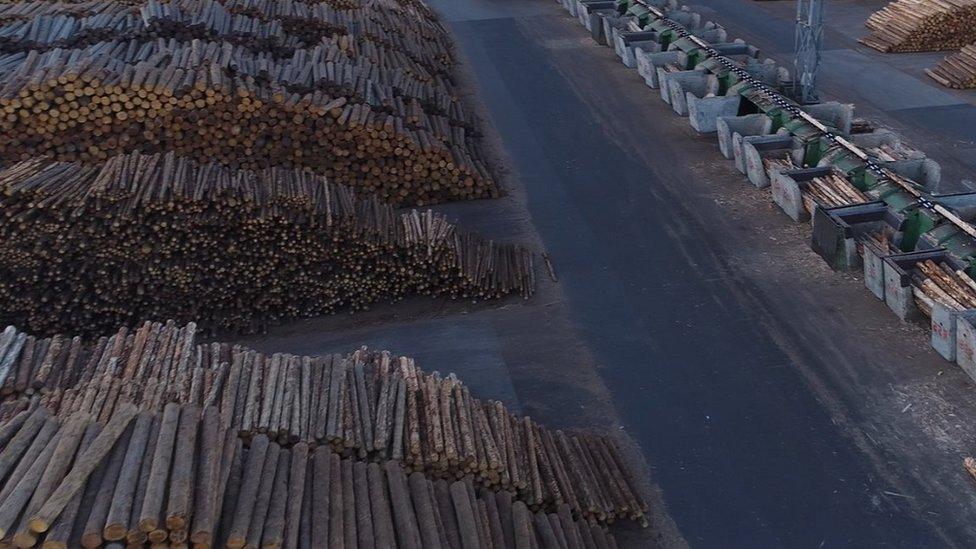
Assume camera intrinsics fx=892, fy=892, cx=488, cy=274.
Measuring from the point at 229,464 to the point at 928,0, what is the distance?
2784cm

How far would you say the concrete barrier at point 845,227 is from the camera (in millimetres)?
15383

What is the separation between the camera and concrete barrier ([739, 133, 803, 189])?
61.5 feet

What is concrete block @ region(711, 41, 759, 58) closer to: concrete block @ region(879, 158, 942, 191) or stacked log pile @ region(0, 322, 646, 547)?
concrete block @ region(879, 158, 942, 191)

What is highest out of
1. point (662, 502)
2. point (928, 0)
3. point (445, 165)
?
point (928, 0)

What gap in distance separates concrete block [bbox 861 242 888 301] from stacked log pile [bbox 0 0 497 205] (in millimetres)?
7785

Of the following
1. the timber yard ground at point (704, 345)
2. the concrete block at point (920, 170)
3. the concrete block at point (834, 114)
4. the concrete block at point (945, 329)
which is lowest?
the timber yard ground at point (704, 345)

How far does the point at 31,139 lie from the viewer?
53.9 feet

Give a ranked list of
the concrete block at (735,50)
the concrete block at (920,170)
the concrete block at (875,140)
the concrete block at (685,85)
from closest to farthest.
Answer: the concrete block at (920,170), the concrete block at (875,140), the concrete block at (685,85), the concrete block at (735,50)

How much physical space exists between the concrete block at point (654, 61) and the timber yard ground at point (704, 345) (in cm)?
215

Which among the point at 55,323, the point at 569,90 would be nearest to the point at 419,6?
the point at 569,90

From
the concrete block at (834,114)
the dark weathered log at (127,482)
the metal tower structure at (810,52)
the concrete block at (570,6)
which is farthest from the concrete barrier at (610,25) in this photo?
the dark weathered log at (127,482)

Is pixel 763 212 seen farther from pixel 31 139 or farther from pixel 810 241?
Result: pixel 31 139

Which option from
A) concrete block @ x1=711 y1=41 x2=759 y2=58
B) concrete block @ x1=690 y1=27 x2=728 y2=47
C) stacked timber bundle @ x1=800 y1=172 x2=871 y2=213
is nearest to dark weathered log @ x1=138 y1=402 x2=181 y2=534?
stacked timber bundle @ x1=800 y1=172 x2=871 y2=213

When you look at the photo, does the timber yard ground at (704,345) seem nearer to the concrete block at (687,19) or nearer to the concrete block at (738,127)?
the concrete block at (738,127)
